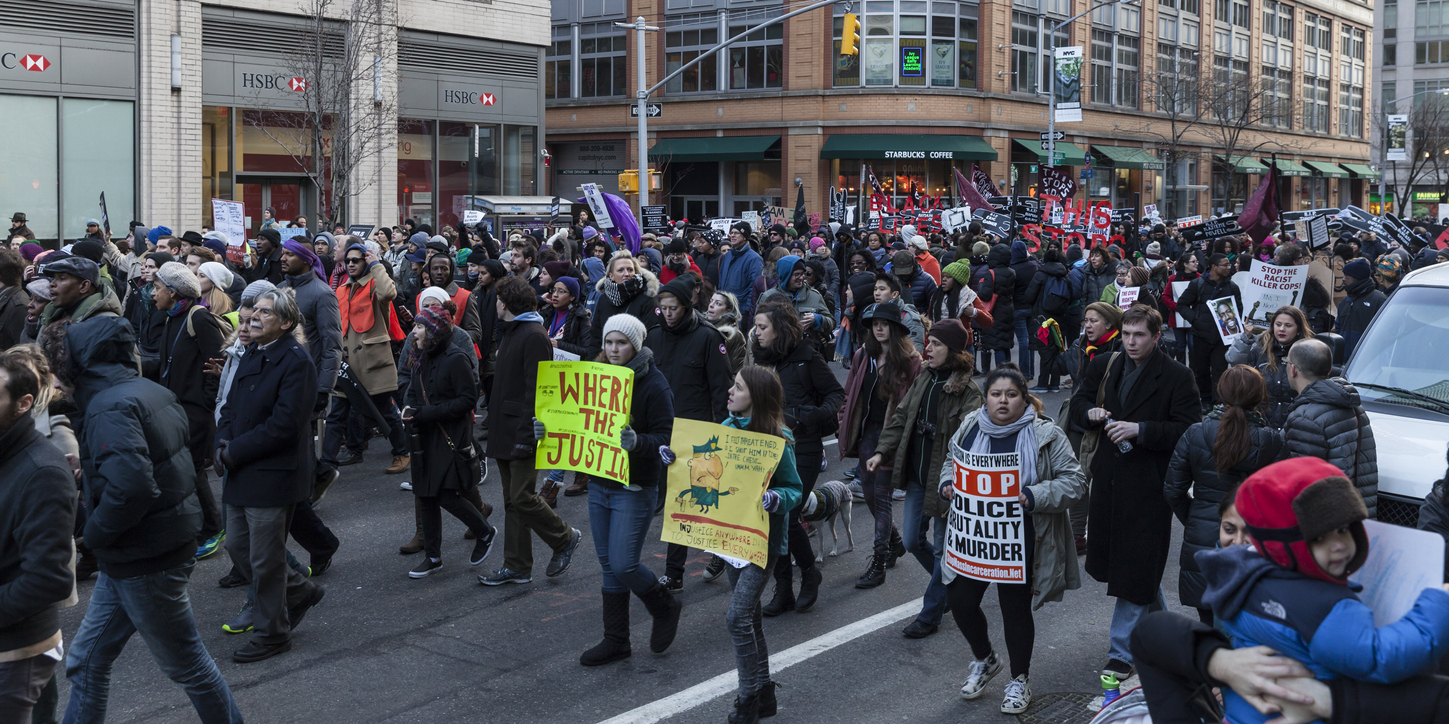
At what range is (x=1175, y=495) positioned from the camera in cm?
560

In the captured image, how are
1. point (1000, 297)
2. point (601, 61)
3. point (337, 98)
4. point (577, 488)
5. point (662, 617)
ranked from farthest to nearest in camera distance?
point (601, 61) → point (337, 98) → point (1000, 297) → point (577, 488) → point (662, 617)

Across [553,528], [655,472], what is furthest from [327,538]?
[655,472]

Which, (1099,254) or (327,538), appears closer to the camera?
(327,538)

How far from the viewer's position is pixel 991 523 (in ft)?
18.0

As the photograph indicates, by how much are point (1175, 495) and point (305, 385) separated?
4.23 metres

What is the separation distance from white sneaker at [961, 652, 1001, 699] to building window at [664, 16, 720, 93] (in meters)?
43.1

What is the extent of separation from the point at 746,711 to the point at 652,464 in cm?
146

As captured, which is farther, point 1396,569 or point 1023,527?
point 1023,527

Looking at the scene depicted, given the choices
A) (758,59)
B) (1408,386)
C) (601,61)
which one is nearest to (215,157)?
(1408,386)

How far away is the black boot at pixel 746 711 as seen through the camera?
5.33 meters

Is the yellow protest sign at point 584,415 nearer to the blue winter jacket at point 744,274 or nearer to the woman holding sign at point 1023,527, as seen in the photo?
the woman holding sign at point 1023,527

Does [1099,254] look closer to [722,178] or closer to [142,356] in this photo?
[142,356]

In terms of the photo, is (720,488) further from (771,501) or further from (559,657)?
(559,657)

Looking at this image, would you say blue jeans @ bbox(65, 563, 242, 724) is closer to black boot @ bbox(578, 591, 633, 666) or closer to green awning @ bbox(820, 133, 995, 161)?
black boot @ bbox(578, 591, 633, 666)
